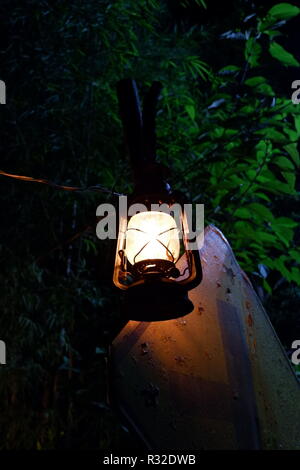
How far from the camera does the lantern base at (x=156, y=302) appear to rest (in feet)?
4.80

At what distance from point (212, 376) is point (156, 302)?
1.32 ft

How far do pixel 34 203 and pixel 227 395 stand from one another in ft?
10.2

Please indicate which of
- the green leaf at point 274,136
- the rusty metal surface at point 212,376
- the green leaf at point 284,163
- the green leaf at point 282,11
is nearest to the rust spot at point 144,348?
the rusty metal surface at point 212,376

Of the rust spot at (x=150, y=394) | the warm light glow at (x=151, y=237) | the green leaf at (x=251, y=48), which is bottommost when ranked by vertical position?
the rust spot at (x=150, y=394)

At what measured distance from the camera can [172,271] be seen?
1564 mm

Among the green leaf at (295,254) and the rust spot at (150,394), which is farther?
the green leaf at (295,254)

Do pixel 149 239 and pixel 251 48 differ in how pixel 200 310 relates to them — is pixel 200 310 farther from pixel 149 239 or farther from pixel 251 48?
pixel 251 48

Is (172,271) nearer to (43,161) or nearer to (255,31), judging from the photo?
(255,31)

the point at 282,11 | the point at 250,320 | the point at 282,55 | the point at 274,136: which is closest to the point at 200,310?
the point at 250,320

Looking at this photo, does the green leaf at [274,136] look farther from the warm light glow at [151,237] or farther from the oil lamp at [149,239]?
the warm light glow at [151,237]

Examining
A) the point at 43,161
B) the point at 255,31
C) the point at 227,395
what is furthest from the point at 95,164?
the point at 227,395

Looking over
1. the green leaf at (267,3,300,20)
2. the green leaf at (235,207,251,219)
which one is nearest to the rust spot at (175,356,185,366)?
the green leaf at (235,207,251,219)

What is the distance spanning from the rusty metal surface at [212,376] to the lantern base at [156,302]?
0.27m

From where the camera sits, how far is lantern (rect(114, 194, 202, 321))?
1474mm
